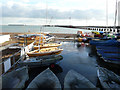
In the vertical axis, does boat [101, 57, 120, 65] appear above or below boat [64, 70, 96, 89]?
above

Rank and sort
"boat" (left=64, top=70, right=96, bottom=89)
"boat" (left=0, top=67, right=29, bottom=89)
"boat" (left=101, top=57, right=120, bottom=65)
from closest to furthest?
"boat" (left=64, top=70, right=96, bottom=89) → "boat" (left=0, top=67, right=29, bottom=89) → "boat" (left=101, top=57, right=120, bottom=65)

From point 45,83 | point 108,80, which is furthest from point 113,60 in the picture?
point 45,83

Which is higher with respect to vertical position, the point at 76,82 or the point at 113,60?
the point at 113,60

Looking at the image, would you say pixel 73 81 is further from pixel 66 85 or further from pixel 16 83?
pixel 16 83

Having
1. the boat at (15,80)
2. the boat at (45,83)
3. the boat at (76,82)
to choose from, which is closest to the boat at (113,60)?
the boat at (76,82)

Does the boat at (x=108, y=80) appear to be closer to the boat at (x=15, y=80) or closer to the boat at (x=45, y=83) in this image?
the boat at (x=45, y=83)

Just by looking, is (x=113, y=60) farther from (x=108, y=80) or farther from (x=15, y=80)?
(x=15, y=80)

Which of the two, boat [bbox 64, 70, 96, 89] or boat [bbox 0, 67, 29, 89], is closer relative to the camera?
boat [bbox 64, 70, 96, 89]

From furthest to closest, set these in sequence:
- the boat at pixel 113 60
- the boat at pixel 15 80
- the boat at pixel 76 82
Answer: the boat at pixel 113 60
the boat at pixel 15 80
the boat at pixel 76 82

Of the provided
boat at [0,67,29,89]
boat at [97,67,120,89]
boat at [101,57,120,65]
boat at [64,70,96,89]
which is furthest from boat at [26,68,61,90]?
boat at [101,57,120,65]

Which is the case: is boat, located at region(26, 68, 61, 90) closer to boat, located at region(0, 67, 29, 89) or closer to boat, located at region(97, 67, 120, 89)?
boat, located at region(0, 67, 29, 89)

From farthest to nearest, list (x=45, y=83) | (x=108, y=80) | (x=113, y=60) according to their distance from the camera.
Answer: (x=113, y=60), (x=108, y=80), (x=45, y=83)

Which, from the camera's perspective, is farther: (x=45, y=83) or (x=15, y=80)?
A: (x=15, y=80)

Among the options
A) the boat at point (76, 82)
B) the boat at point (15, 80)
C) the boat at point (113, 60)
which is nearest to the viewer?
the boat at point (76, 82)
